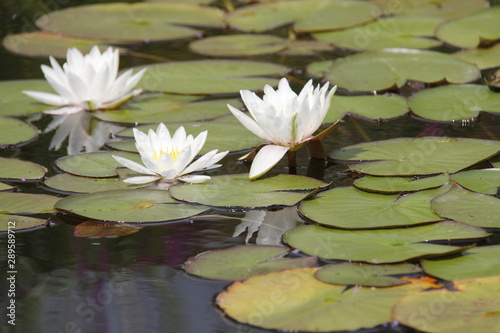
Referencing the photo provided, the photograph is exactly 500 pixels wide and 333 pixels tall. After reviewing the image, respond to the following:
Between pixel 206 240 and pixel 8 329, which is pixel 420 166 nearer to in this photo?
pixel 206 240

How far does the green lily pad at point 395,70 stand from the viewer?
3.49 m

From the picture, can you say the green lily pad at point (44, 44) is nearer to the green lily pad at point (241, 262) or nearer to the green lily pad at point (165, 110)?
the green lily pad at point (165, 110)

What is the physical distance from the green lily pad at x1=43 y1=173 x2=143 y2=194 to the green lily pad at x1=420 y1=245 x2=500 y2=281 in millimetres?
1125

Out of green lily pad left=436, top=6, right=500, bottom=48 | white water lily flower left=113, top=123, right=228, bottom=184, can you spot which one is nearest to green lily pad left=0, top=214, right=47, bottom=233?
white water lily flower left=113, top=123, right=228, bottom=184

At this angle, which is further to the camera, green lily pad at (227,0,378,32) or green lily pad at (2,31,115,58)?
green lily pad at (227,0,378,32)

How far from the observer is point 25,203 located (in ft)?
7.73

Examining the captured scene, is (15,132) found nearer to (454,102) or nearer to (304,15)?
(454,102)

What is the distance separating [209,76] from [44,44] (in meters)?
1.38

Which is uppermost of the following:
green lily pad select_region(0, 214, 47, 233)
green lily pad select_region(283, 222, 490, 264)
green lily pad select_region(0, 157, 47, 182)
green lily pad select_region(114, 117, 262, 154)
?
green lily pad select_region(114, 117, 262, 154)

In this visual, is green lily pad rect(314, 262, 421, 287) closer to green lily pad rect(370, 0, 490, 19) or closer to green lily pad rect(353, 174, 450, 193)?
green lily pad rect(353, 174, 450, 193)

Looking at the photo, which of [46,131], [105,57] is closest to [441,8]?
[105,57]

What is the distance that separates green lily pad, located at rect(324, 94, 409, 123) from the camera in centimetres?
313

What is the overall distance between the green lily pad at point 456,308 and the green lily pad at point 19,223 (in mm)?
1197

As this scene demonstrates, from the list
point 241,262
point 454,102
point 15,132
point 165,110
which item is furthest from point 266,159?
point 15,132
